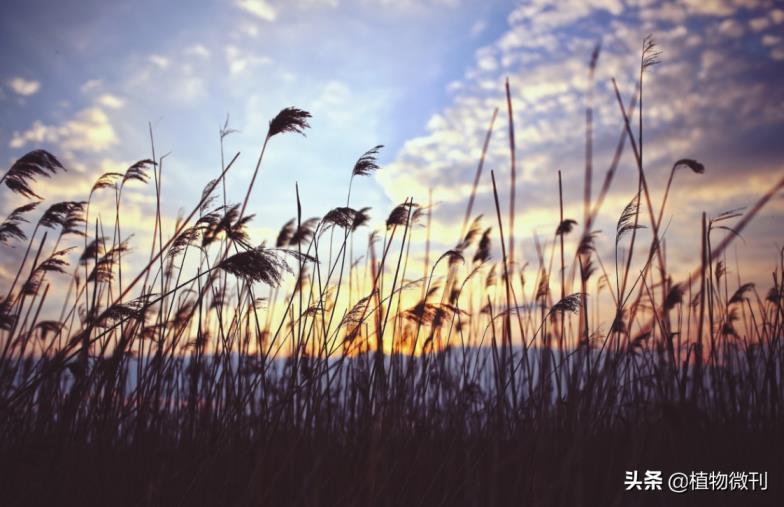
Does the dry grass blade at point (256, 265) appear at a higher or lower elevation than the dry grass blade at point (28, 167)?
lower

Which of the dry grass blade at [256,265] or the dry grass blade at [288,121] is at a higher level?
the dry grass blade at [288,121]

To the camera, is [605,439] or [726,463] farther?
[605,439]

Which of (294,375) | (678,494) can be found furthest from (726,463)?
(294,375)

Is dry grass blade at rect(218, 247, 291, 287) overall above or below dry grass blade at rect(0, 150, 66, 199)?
below

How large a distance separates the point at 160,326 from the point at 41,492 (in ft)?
3.05

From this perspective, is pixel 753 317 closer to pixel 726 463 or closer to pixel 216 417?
pixel 726 463

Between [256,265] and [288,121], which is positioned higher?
[288,121]

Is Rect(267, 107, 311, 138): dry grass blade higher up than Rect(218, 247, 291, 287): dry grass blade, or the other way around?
Rect(267, 107, 311, 138): dry grass blade

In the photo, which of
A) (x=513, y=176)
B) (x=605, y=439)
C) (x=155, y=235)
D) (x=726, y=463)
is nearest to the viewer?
(x=513, y=176)

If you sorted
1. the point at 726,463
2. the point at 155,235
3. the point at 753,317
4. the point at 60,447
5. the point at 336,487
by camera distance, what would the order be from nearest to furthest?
the point at 60,447
the point at 336,487
the point at 726,463
the point at 155,235
the point at 753,317

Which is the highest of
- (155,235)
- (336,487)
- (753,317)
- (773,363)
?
(753,317)

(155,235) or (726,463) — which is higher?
(155,235)

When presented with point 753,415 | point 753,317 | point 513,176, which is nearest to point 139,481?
point 513,176

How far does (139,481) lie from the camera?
95.7 inches
